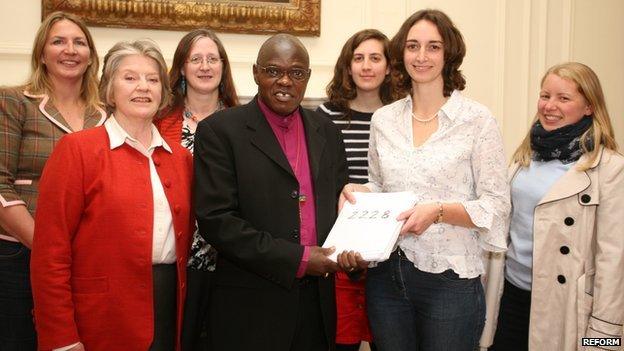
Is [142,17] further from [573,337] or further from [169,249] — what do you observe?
[573,337]

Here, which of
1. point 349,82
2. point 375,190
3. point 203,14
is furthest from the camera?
point 203,14

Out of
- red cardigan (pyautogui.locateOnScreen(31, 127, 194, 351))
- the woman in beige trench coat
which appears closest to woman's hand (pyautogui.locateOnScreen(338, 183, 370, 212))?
red cardigan (pyautogui.locateOnScreen(31, 127, 194, 351))

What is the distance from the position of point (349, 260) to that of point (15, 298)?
1574mm

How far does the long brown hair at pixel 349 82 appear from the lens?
3.30 metres

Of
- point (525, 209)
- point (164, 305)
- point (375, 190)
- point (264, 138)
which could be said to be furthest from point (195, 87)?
point (525, 209)

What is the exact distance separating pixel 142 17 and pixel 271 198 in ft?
8.63

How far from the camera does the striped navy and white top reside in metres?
3.06

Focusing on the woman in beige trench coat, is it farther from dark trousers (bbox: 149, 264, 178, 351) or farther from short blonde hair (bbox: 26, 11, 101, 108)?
short blonde hair (bbox: 26, 11, 101, 108)

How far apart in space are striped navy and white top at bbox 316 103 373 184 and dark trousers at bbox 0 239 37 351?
1.59 m

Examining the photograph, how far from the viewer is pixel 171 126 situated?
9.62 ft

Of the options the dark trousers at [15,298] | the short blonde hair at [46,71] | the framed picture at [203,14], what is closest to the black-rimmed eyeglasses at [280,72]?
the short blonde hair at [46,71]

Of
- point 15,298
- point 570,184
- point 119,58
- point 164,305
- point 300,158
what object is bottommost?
point 15,298

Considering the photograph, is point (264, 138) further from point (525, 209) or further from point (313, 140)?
point (525, 209)

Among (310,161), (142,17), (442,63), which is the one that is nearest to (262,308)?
(310,161)
